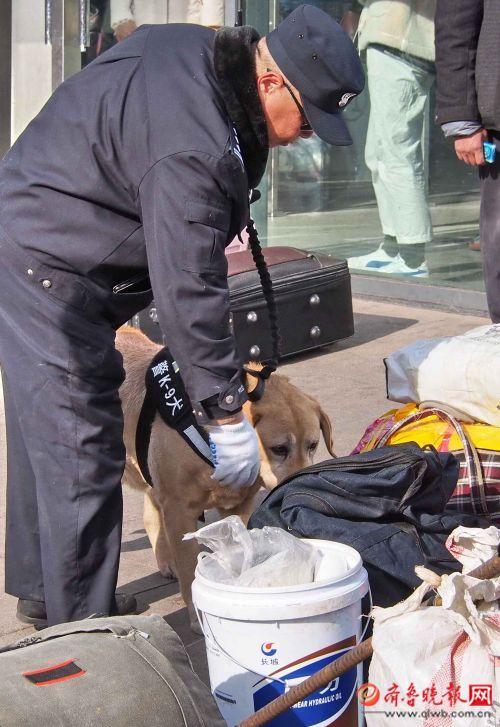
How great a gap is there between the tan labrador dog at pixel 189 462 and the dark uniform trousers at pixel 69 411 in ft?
1.61

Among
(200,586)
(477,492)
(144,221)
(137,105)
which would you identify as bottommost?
(477,492)

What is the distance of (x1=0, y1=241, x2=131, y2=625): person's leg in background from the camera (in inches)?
118

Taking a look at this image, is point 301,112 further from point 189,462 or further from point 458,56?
point 458,56

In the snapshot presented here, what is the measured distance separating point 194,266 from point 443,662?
1.21 metres

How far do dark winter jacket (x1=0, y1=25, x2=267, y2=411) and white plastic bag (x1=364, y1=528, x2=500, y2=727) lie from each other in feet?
3.04

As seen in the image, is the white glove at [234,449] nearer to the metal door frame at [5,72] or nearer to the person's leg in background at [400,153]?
the person's leg in background at [400,153]

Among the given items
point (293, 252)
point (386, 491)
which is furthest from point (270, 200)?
point (386, 491)

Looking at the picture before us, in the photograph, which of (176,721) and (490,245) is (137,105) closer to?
(176,721)

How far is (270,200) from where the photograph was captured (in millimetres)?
9211

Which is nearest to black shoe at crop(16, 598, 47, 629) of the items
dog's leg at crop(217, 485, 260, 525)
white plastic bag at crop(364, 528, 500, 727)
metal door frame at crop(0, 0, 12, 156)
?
dog's leg at crop(217, 485, 260, 525)

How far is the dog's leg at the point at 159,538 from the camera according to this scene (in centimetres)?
410

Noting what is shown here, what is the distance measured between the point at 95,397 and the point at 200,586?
80 centimetres

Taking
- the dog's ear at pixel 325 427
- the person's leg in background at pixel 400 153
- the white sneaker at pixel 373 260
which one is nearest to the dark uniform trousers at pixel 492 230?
the dog's ear at pixel 325 427

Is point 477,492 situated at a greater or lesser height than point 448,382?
lesser
